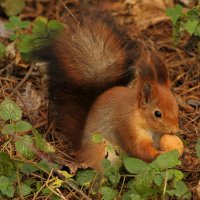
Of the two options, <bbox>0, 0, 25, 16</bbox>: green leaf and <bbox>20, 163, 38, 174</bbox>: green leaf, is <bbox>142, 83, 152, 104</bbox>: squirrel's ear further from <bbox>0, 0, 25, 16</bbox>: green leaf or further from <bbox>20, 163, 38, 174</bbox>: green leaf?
<bbox>0, 0, 25, 16</bbox>: green leaf

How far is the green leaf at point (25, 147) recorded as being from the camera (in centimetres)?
282

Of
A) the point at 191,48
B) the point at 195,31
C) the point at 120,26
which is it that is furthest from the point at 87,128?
the point at 191,48

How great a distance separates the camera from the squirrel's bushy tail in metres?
3.30

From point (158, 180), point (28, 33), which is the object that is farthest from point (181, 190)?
point (28, 33)

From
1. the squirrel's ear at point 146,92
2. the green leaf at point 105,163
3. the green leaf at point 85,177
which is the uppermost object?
the squirrel's ear at point 146,92

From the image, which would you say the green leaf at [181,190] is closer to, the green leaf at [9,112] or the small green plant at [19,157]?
the small green plant at [19,157]

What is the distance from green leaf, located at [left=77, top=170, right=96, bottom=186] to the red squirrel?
0.12m

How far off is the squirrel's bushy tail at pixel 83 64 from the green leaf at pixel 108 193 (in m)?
0.57

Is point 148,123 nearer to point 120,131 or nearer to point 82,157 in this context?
point 120,131

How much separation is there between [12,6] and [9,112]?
1.63 metres

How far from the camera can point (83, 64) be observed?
332 cm

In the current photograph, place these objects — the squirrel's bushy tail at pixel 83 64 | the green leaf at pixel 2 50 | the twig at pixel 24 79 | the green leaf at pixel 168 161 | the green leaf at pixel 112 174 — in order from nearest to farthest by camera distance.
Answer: the green leaf at pixel 168 161, the green leaf at pixel 112 174, the squirrel's bushy tail at pixel 83 64, the twig at pixel 24 79, the green leaf at pixel 2 50

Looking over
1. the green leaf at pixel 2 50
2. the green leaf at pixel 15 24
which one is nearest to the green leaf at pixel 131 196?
the green leaf at pixel 2 50

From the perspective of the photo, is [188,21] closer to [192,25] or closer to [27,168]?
[192,25]
